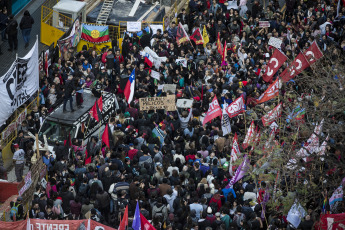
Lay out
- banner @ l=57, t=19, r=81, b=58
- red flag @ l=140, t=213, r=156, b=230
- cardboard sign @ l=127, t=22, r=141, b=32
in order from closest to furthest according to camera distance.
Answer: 1. red flag @ l=140, t=213, r=156, b=230
2. banner @ l=57, t=19, r=81, b=58
3. cardboard sign @ l=127, t=22, r=141, b=32

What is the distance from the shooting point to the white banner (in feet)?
83.0

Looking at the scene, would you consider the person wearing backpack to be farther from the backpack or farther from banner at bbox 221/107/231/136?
banner at bbox 221/107/231/136

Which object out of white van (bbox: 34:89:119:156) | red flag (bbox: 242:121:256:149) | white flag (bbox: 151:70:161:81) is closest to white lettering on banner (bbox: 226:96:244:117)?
red flag (bbox: 242:121:256:149)

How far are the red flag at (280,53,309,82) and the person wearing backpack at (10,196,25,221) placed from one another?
10841 millimetres

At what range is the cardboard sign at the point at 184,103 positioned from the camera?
2858 centimetres

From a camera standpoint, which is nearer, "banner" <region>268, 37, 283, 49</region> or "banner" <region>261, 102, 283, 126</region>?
"banner" <region>261, 102, 283, 126</region>

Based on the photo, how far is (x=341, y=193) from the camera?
22.0 meters

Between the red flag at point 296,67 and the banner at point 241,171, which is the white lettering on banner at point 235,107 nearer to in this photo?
the red flag at point 296,67

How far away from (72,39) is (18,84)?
7.68 m

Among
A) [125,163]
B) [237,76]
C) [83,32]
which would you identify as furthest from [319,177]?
[83,32]

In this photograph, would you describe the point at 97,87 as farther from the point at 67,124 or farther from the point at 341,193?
the point at 341,193

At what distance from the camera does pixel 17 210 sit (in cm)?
2334

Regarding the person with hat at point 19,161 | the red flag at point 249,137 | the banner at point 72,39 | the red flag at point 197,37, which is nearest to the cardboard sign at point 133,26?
the banner at point 72,39

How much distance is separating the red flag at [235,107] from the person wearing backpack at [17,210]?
759 cm
